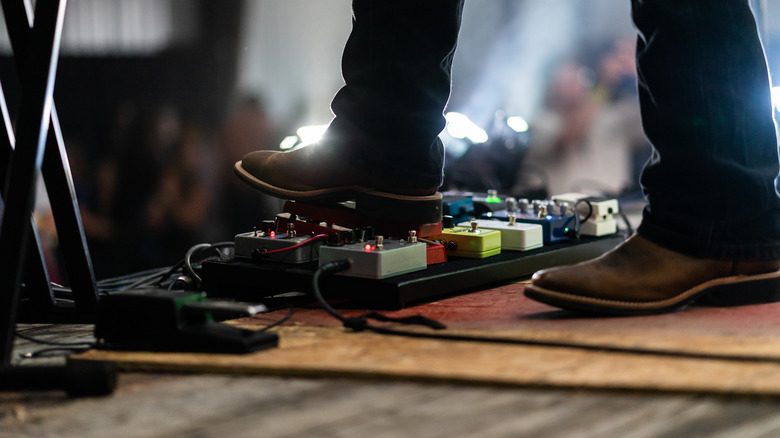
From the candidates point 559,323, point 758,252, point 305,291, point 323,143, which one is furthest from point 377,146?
point 758,252

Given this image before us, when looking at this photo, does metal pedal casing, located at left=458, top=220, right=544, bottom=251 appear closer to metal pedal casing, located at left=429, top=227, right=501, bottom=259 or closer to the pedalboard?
metal pedal casing, located at left=429, top=227, right=501, bottom=259

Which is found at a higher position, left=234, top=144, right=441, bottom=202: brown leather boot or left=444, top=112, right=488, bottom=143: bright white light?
left=444, top=112, right=488, bottom=143: bright white light

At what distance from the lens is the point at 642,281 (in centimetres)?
105

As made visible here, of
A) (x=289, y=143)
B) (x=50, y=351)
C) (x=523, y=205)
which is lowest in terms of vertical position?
(x=50, y=351)

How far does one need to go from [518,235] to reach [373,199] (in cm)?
28

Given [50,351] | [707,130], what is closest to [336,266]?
[50,351]

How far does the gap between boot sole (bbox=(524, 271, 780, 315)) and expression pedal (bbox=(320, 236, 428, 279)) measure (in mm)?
214

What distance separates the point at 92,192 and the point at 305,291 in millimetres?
858

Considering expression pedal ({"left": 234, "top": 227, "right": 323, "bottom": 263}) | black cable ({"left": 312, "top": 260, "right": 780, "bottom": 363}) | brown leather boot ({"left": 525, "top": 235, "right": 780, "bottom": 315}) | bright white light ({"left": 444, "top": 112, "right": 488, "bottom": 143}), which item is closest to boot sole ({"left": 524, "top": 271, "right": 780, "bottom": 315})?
brown leather boot ({"left": 525, "top": 235, "right": 780, "bottom": 315})

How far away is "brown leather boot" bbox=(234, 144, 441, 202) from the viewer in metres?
1.28

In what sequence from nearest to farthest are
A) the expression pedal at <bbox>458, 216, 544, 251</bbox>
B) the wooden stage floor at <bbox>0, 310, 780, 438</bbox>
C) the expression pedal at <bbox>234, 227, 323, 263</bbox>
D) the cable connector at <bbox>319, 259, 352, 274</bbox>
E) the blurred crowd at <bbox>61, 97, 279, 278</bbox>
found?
the wooden stage floor at <bbox>0, 310, 780, 438</bbox>, the cable connector at <bbox>319, 259, 352, 274</bbox>, the expression pedal at <bbox>234, 227, 323, 263</bbox>, the expression pedal at <bbox>458, 216, 544, 251</bbox>, the blurred crowd at <bbox>61, 97, 279, 278</bbox>

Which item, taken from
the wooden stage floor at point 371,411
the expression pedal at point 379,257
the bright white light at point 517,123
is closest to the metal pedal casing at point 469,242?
the expression pedal at point 379,257

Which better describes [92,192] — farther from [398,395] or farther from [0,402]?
[398,395]

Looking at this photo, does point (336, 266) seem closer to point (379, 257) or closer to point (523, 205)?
point (379, 257)
